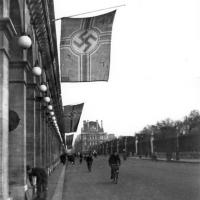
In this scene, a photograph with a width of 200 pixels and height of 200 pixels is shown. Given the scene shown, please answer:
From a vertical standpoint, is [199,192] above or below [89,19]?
below

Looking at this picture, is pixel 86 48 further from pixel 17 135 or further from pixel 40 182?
pixel 40 182

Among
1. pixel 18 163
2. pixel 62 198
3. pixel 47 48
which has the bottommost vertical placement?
pixel 62 198

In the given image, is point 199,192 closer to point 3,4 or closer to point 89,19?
point 89,19

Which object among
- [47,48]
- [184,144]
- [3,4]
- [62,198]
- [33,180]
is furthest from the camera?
[184,144]

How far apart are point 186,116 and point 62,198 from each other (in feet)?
435

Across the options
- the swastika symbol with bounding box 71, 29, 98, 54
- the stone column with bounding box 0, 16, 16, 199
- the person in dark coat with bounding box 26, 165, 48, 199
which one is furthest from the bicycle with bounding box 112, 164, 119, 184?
the stone column with bounding box 0, 16, 16, 199

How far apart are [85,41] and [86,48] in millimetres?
203

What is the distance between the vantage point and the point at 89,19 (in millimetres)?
14695

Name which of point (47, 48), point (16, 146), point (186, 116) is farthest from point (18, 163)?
point (186, 116)

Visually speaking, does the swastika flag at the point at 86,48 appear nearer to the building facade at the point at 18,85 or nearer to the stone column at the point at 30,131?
the building facade at the point at 18,85

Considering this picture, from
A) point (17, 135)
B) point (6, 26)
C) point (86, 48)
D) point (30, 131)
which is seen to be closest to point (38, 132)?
point (30, 131)

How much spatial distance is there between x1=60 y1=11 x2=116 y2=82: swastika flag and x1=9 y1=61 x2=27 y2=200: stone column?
1364 mm

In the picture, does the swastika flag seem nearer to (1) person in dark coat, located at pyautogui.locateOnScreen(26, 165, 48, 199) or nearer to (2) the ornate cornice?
(1) person in dark coat, located at pyautogui.locateOnScreen(26, 165, 48, 199)

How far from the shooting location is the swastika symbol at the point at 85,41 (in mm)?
14781
